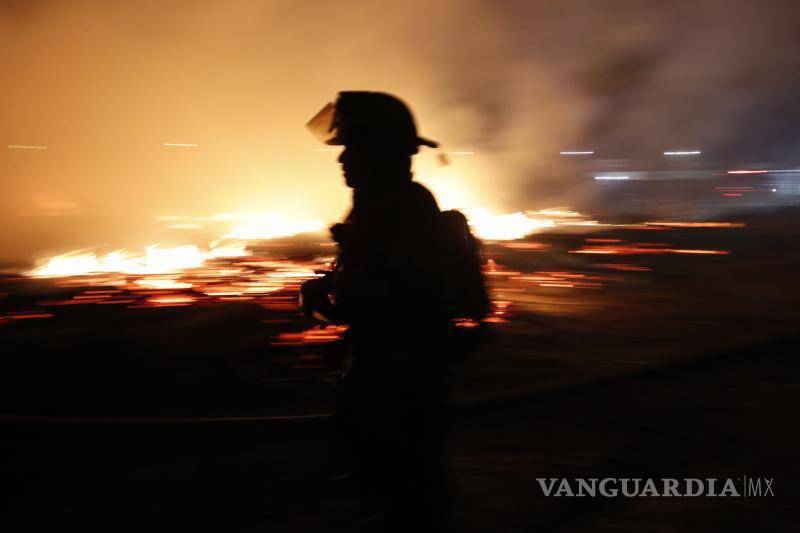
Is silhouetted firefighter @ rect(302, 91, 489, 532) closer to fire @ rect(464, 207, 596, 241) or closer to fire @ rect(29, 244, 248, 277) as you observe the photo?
fire @ rect(29, 244, 248, 277)

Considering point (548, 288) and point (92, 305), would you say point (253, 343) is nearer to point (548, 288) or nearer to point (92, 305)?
point (92, 305)

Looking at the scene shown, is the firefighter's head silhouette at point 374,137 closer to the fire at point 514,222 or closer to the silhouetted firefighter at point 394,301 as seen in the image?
the silhouetted firefighter at point 394,301

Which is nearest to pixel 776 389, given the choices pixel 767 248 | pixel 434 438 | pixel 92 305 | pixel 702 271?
pixel 434 438

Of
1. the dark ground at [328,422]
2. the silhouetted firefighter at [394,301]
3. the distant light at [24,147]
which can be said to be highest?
the distant light at [24,147]

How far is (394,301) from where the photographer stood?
1938 mm

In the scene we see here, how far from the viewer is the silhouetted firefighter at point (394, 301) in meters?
1.94

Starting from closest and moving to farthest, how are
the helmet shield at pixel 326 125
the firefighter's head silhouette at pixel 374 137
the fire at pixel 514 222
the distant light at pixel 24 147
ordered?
the firefighter's head silhouette at pixel 374 137 → the helmet shield at pixel 326 125 → the fire at pixel 514 222 → the distant light at pixel 24 147

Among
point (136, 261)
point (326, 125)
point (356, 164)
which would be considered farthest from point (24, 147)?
point (356, 164)

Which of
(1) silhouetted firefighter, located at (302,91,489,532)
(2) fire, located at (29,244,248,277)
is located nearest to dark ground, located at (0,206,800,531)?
(1) silhouetted firefighter, located at (302,91,489,532)

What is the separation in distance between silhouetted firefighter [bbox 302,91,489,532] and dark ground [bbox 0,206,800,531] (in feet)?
0.67

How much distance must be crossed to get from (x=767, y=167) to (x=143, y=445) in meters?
55.0

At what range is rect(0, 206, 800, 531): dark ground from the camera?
11.3ft

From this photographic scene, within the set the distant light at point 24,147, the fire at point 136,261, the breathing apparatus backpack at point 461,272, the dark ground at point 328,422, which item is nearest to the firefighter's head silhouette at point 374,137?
the breathing apparatus backpack at point 461,272

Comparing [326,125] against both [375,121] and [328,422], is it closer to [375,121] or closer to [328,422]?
[375,121]
